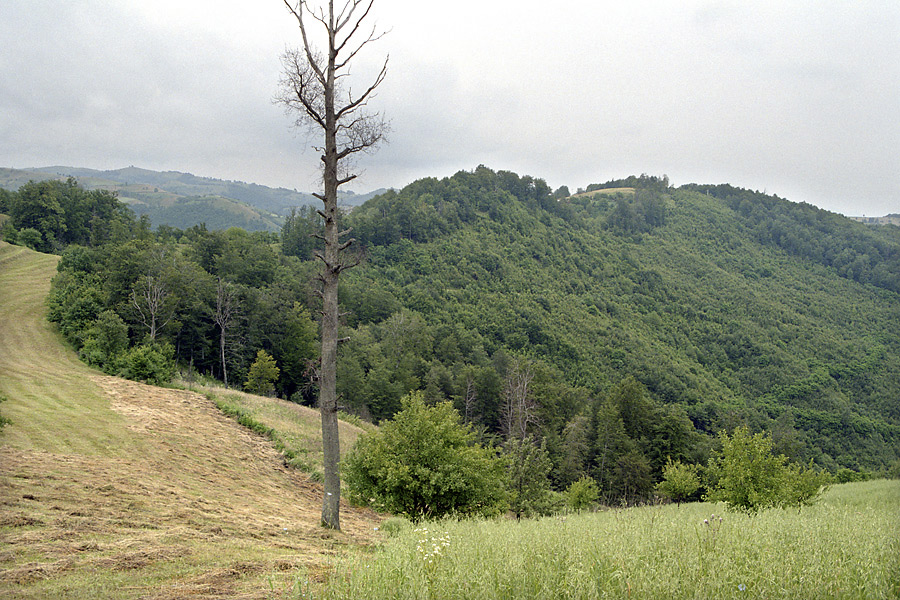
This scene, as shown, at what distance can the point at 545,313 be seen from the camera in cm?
7925

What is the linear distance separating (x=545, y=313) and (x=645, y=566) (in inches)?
3031

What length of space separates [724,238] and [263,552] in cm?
15034

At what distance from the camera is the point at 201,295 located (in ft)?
132

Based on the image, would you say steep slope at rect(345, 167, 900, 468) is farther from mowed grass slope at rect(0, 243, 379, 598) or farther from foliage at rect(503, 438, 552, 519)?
mowed grass slope at rect(0, 243, 379, 598)

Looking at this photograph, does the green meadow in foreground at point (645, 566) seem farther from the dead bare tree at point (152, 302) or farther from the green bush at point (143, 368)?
the dead bare tree at point (152, 302)

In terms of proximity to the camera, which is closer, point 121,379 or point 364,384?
point 121,379

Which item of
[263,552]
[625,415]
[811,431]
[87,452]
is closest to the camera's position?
[263,552]

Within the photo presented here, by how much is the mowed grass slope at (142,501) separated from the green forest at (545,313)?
3.07m

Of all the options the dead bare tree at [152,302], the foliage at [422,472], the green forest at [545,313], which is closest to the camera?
the foliage at [422,472]

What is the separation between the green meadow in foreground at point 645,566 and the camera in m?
3.34

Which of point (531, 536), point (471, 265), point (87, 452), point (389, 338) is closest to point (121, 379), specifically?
point (87, 452)

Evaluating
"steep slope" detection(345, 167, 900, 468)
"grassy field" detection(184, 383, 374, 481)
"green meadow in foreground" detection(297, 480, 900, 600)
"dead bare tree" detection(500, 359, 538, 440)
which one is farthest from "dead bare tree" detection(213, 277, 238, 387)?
"green meadow in foreground" detection(297, 480, 900, 600)

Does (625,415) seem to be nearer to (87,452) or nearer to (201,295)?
(201,295)

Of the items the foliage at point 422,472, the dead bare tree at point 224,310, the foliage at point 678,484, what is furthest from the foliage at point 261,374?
the foliage at point 678,484
